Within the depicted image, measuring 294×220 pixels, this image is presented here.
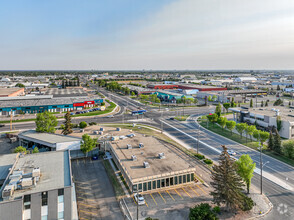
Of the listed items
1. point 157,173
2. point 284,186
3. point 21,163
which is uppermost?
point 21,163

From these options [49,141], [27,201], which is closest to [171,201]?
[27,201]

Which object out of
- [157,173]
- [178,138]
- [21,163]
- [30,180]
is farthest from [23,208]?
[178,138]

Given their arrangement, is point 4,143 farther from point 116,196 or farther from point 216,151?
point 216,151

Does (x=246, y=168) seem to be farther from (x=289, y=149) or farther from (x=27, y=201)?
(x=27, y=201)

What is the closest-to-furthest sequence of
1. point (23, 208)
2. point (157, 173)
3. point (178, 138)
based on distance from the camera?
point (23, 208) → point (157, 173) → point (178, 138)

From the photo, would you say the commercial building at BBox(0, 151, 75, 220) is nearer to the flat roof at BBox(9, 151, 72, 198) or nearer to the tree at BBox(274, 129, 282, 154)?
the flat roof at BBox(9, 151, 72, 198)

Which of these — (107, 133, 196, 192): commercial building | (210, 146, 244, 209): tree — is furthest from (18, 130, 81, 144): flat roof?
(210, 146, 244, 209): tree

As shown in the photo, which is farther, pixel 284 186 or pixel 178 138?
pixel 178 138
